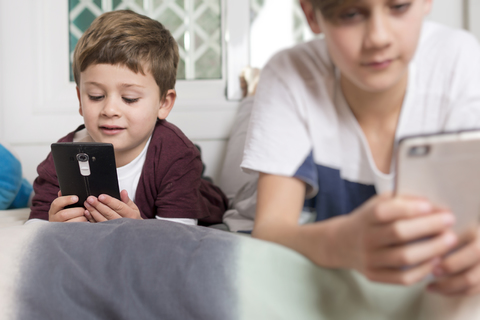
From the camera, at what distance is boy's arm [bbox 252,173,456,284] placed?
36 centimetres

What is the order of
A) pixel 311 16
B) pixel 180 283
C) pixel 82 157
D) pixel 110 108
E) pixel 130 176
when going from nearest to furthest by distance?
pixel 180 283 → pixel 311 16 → pixel 82 157 → pixel 110 108 → pixel 130 176

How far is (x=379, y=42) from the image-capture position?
19.7 inches

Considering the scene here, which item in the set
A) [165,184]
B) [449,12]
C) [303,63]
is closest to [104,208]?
[165,184]

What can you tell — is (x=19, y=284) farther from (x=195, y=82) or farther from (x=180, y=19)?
(x=180, y=19)

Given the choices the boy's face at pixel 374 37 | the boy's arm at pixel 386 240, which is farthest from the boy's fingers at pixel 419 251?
the boy's face at pixel 374 37

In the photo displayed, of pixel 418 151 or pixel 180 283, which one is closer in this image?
pixel 418 151

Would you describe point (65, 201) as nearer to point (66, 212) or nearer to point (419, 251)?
point (66, 212)

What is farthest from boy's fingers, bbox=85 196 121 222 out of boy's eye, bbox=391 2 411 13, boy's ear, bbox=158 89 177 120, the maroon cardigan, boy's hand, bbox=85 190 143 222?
boy's eye, bbox=391 2 411 13

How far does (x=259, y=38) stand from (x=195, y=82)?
1.05 feet

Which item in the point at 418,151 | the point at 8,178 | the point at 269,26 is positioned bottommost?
the point at 8,178

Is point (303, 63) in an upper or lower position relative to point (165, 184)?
upper

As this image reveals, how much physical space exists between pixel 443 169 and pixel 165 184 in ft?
2.35

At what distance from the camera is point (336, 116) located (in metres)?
0.68

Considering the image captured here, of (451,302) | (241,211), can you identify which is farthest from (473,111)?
(241,211)
